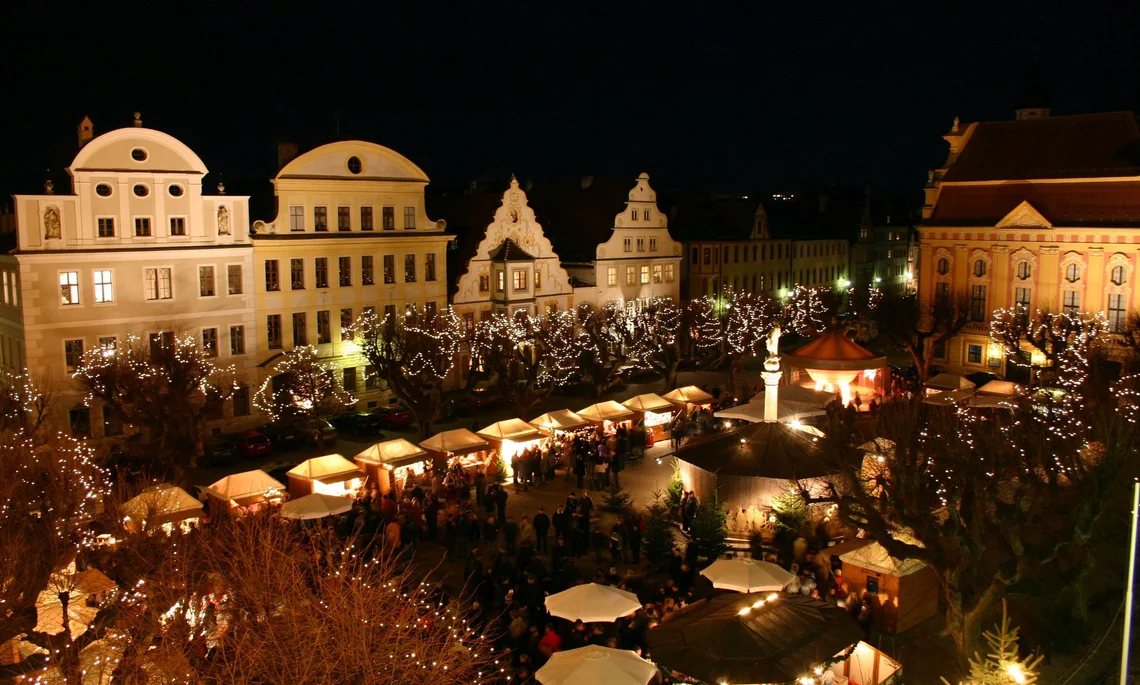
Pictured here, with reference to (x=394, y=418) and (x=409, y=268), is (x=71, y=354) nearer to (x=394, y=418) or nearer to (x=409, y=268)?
(x=394, y=418)

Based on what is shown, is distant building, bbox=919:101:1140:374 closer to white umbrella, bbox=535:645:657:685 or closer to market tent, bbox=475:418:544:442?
market tent, bbox=475:418:544:442

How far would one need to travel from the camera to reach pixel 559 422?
32.5 m

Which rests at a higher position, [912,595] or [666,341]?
[666,341]

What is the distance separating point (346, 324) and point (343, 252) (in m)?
3.11

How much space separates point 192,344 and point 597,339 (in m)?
17.3

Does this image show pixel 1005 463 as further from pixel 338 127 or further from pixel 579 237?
pixel 579 237

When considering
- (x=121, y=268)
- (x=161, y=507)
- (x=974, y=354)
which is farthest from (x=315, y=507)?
(x=974, y=354)

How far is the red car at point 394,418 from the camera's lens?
3866 centimetres

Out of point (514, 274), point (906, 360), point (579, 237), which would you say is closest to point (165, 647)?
point (514, 274)

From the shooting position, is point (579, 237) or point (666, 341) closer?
point (666, 341)

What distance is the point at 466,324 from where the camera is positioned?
46.2 metres

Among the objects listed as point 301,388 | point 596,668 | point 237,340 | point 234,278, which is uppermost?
point 234,278

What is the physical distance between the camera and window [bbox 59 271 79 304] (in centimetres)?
3453

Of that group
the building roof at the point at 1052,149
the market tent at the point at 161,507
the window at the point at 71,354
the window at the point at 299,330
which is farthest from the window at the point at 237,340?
the building roof at the point at 1052,149
